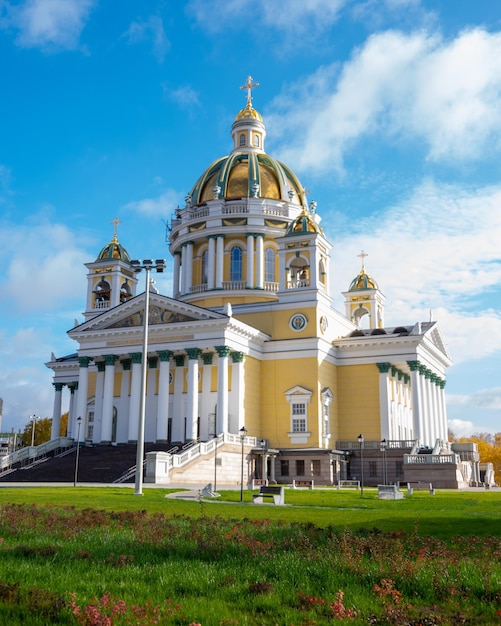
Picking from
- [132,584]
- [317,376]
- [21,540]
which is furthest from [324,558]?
[317,376]

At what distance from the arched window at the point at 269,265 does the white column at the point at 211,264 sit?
450cm

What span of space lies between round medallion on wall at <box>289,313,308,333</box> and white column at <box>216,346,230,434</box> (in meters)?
7.36

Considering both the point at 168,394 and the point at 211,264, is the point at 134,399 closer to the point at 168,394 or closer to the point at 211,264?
the point at 168,394

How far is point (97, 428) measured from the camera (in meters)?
53.7

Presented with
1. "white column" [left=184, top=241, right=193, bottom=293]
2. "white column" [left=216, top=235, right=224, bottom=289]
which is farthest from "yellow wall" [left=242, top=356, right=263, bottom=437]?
"white column" [left=184, top=241, right=193, bottom=293]

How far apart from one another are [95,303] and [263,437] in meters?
22.6

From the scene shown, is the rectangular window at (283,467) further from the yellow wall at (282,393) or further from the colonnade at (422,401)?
the colonnade at (422,401)

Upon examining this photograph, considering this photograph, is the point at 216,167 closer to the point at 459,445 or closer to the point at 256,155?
the point at 256,155

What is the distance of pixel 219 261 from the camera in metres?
62.8

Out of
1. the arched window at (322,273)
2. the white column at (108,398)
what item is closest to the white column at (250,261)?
the arched window at (322,273)

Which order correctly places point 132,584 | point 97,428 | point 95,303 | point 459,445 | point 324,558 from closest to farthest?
point 132,584 < point 324,558 < point 97,428 < point 459,445 < point 95,303

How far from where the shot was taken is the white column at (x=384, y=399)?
54.4 metres

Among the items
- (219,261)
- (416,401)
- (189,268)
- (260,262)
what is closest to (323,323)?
(416,401)

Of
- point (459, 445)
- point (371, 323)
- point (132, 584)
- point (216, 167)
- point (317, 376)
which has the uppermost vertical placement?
point (216, 167)
